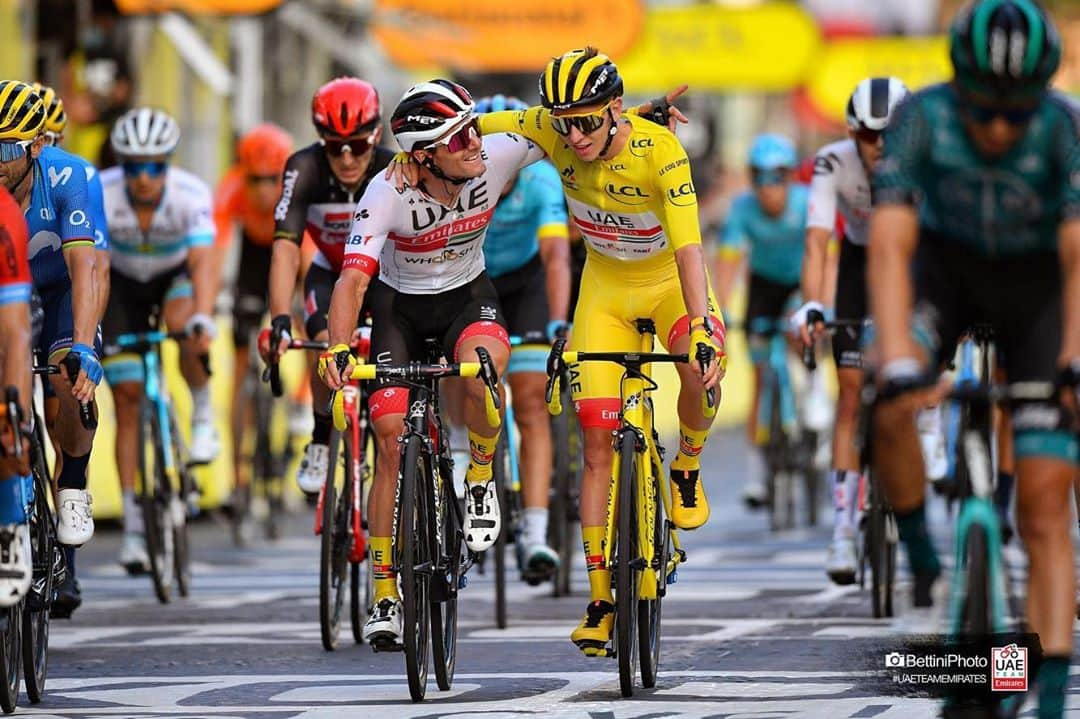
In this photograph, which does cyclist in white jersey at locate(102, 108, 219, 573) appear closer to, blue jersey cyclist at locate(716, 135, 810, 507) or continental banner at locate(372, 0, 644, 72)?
blue jersey cyclist at locate(716, 135, 810, 507)

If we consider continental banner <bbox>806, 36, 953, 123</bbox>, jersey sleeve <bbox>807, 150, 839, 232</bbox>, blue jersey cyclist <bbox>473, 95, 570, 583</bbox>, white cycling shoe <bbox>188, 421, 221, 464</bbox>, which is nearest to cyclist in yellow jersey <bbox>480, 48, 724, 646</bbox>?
blue jersey cyclist <bbox>473, 95, 570, 583</bbox>

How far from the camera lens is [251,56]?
2980 cm

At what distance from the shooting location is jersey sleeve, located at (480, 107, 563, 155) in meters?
10.0

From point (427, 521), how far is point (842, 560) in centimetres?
332

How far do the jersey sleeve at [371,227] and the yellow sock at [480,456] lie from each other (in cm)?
79

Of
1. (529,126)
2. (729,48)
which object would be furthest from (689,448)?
(729,48)

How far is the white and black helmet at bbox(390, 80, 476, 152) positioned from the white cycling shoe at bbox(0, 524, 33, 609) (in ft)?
7.06

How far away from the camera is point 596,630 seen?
9.43 meters

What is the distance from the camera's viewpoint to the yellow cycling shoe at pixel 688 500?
33.4 feet

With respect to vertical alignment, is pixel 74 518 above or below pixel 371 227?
below

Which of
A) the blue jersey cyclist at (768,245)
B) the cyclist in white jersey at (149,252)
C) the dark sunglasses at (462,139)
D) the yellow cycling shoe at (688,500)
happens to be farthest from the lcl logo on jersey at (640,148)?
the blue jersey cyclist at (768,245)

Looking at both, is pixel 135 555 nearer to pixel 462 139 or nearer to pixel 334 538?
pixel 334 538

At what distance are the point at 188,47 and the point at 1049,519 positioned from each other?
73.9 ft

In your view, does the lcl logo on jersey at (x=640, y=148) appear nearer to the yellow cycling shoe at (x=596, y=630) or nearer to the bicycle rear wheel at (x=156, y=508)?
the yellow cycling shoe at (x=596, y=630)
